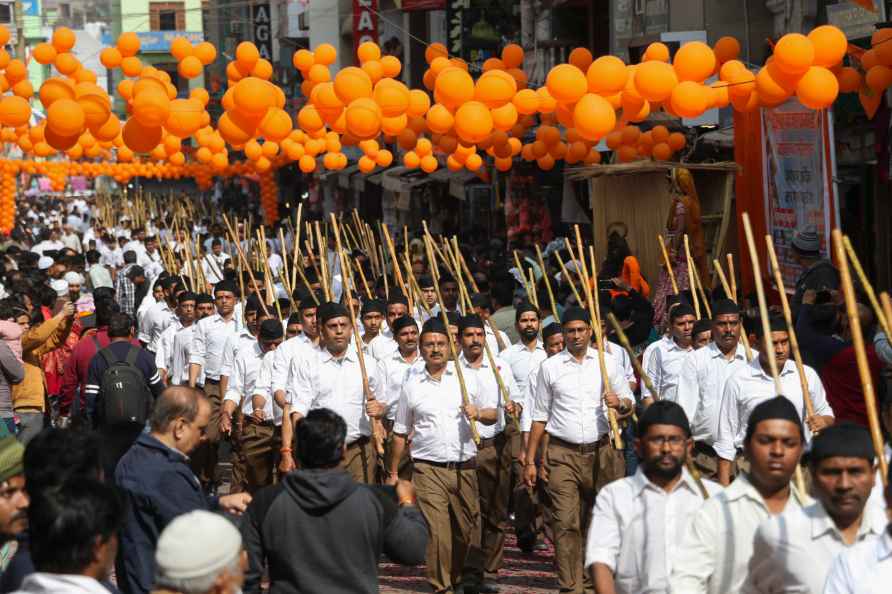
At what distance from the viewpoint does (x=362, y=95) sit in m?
12.7

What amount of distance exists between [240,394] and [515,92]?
332 cm

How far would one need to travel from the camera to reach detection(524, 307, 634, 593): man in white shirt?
9.37m

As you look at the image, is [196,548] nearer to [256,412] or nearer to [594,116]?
[256,412]

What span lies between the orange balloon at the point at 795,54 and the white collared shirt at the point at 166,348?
5.96 meters

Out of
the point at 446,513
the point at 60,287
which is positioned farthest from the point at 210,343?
the point at 446,513

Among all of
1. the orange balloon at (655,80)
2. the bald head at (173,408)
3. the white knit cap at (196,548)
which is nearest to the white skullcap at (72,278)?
the orange balloon at (655,80)

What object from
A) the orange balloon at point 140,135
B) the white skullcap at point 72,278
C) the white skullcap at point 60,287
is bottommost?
the white skullcap at point 60,287

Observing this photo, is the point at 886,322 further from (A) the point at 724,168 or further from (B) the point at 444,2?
(B) the point at 444,2

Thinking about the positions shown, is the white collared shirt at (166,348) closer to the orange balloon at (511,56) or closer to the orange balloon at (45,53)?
the orange balloon at (45,53)

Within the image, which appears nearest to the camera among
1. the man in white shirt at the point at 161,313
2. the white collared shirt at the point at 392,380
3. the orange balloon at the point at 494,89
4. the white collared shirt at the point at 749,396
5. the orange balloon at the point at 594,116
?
the white collared shirt at the point at 749,396

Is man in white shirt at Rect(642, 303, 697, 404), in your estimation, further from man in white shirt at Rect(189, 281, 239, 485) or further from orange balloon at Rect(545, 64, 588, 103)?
man in white shirt at Rect(189, 281, 239, 485)

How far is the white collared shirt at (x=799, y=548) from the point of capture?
4.96m

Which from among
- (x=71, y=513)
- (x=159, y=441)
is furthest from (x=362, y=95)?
(x=71, y=513)

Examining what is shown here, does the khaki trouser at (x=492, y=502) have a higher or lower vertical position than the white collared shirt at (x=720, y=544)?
lower
